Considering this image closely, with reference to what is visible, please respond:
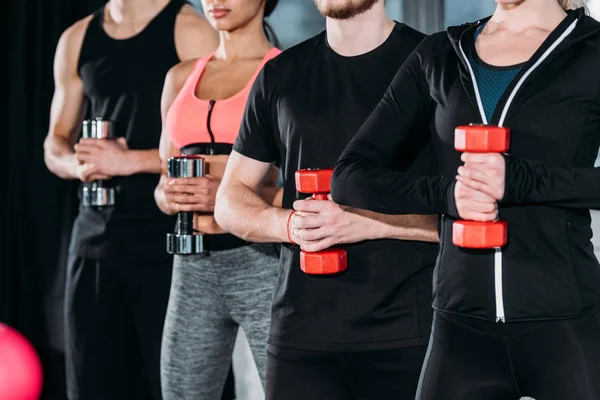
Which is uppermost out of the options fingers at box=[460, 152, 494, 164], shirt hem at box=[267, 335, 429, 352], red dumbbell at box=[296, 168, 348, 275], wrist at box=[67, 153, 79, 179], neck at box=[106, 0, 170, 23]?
neck at box=[106, 0, 170, 23]

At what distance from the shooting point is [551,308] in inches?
64.0

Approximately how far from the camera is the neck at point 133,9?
3096mm

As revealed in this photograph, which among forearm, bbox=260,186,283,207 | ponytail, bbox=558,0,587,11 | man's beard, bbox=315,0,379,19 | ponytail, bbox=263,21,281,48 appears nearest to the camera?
ponytail, bbox=558,0,587,11

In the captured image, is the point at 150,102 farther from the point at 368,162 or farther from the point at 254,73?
the point at 368,162

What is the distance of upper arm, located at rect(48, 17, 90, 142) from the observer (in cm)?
319

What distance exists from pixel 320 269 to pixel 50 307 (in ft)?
7.04

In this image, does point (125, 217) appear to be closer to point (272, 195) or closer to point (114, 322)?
point (114, 322)

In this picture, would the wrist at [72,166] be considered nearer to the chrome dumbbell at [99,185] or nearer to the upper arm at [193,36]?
the chrome dumbbell at [99,185]

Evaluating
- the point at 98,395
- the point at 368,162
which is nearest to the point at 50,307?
the point at 98,395

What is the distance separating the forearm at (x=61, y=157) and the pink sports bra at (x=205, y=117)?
563 millimetres

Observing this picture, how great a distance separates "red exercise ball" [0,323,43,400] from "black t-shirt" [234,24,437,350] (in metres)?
1.09

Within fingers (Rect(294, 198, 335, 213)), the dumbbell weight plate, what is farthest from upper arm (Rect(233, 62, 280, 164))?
the dumbbell weight plate

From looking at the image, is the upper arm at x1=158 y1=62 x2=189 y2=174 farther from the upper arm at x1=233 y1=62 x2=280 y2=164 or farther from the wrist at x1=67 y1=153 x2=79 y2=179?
the upper arm at x1=233 y1=62 x2=280 y2=164

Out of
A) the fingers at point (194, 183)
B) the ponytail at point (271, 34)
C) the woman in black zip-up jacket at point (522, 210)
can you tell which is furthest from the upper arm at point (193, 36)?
the woman in black zip-up jacket at point (522, 210)
